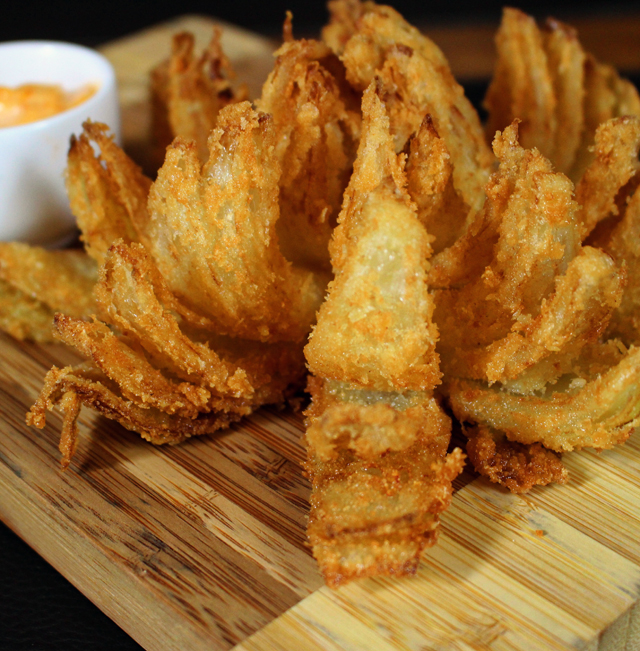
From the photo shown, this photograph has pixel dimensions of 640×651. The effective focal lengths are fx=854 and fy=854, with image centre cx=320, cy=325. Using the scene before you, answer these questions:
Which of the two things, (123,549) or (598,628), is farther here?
(123,549)

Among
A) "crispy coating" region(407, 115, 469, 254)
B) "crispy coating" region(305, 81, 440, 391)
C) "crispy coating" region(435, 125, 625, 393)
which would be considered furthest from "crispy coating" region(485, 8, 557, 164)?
"crispy coating" region(305, 81, 440, 391)

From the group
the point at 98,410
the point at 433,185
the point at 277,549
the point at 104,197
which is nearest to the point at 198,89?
the point at 104,197

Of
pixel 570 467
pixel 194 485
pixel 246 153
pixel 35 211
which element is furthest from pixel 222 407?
pixel 35 211

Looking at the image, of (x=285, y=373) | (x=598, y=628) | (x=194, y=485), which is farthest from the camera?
(x=285, y=373)

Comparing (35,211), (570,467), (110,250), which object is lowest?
(35,211)

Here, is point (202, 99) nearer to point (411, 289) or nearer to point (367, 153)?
point (367, 153)

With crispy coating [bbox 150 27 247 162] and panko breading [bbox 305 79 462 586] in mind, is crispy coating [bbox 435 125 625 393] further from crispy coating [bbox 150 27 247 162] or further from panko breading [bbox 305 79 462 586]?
crispy coating [bbox 150 27 247 162]

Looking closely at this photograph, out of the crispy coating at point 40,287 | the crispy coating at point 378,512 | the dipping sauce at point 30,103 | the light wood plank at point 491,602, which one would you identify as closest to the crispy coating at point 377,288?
the crispy coating at point 378,512
